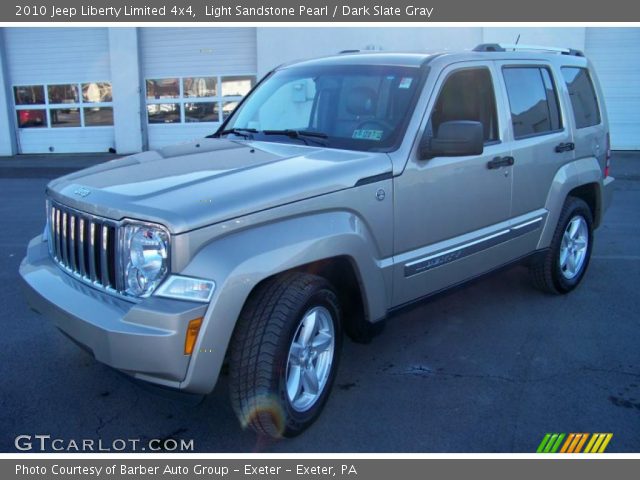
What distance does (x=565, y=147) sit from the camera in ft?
16.6

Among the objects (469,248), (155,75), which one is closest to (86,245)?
(469,248)

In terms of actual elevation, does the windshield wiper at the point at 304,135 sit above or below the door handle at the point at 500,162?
above

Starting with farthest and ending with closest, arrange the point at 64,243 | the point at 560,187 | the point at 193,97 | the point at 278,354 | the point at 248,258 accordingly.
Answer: the point at 193,97 < the point at 560,187 < the point at 64,243 < the point at 278,354 < the point at 248,258

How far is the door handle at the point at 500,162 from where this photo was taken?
425cm

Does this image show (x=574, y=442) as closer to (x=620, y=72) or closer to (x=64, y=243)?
(x=64, y=243)

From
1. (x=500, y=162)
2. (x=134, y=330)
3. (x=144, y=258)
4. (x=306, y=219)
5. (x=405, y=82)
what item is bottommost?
(x=134, y=330)

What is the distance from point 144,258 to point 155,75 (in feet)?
49.4

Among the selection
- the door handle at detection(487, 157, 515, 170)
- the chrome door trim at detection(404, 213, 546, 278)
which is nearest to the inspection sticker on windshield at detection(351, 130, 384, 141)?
the chrome door trim at detection(404, 213, 546, 278)

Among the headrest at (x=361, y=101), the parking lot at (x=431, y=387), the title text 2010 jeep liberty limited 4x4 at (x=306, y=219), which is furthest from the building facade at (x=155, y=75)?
the headrest at (x=361, y=101)

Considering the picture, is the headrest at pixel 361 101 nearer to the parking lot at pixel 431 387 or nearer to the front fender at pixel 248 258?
the front fender at pixel 248 258

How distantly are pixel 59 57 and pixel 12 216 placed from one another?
962 cm

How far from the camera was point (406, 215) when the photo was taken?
3.69m

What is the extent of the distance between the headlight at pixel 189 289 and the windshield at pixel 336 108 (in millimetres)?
1476

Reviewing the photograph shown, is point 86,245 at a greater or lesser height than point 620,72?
lesser
